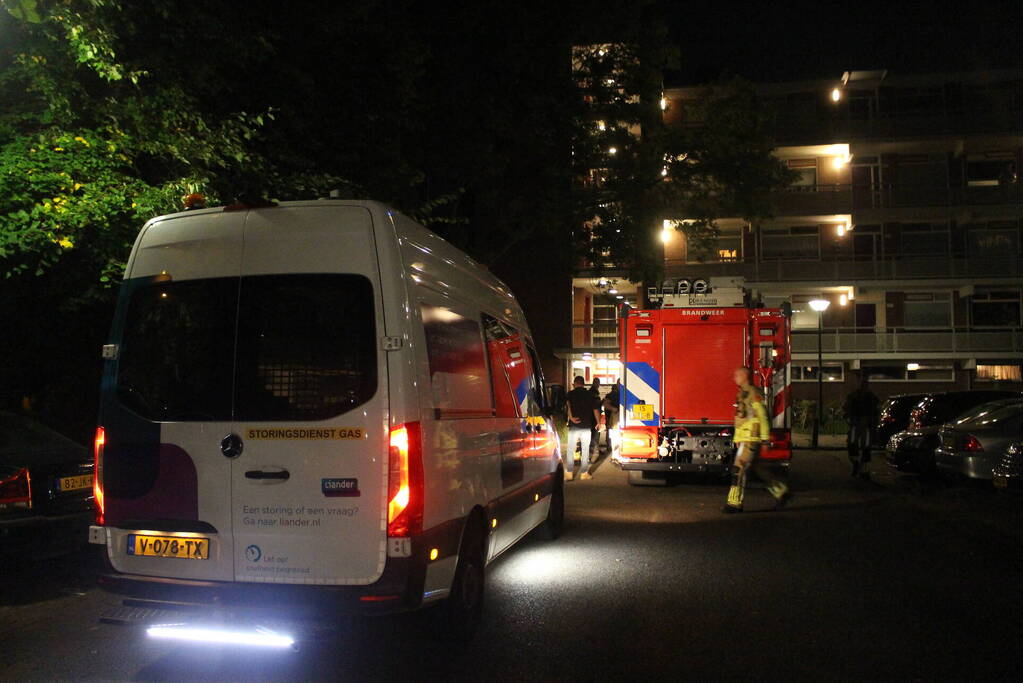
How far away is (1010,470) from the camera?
37.4ft

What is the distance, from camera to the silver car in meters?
11.7

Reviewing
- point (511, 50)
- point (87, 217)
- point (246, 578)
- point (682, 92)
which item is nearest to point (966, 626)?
point (246, 578)

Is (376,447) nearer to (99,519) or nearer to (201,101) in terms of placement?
(99,519)

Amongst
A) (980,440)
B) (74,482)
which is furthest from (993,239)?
(74,482)

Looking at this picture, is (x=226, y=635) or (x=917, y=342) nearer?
(x=226, y=635)

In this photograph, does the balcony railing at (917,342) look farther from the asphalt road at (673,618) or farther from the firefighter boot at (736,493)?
the asphalt road at (673,618)

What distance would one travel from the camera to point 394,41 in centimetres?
1318

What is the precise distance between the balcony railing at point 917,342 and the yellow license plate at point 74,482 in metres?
32.1

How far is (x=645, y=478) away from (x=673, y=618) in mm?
8040

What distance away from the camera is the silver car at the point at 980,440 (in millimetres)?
11711

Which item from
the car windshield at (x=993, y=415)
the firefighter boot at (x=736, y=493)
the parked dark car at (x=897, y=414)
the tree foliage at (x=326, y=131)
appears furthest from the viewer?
the parked dark car at (x=897, y=414)

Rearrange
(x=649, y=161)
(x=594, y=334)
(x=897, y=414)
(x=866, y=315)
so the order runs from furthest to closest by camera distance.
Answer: (x=866, y=315), (x=594, y=334), (x=649, y=161), (x=897, y=414)

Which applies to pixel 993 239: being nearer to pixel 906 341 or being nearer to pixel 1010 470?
pixel 906 341

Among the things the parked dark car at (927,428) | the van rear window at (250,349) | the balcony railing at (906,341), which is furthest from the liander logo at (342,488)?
the balcony railing at (906,341)
